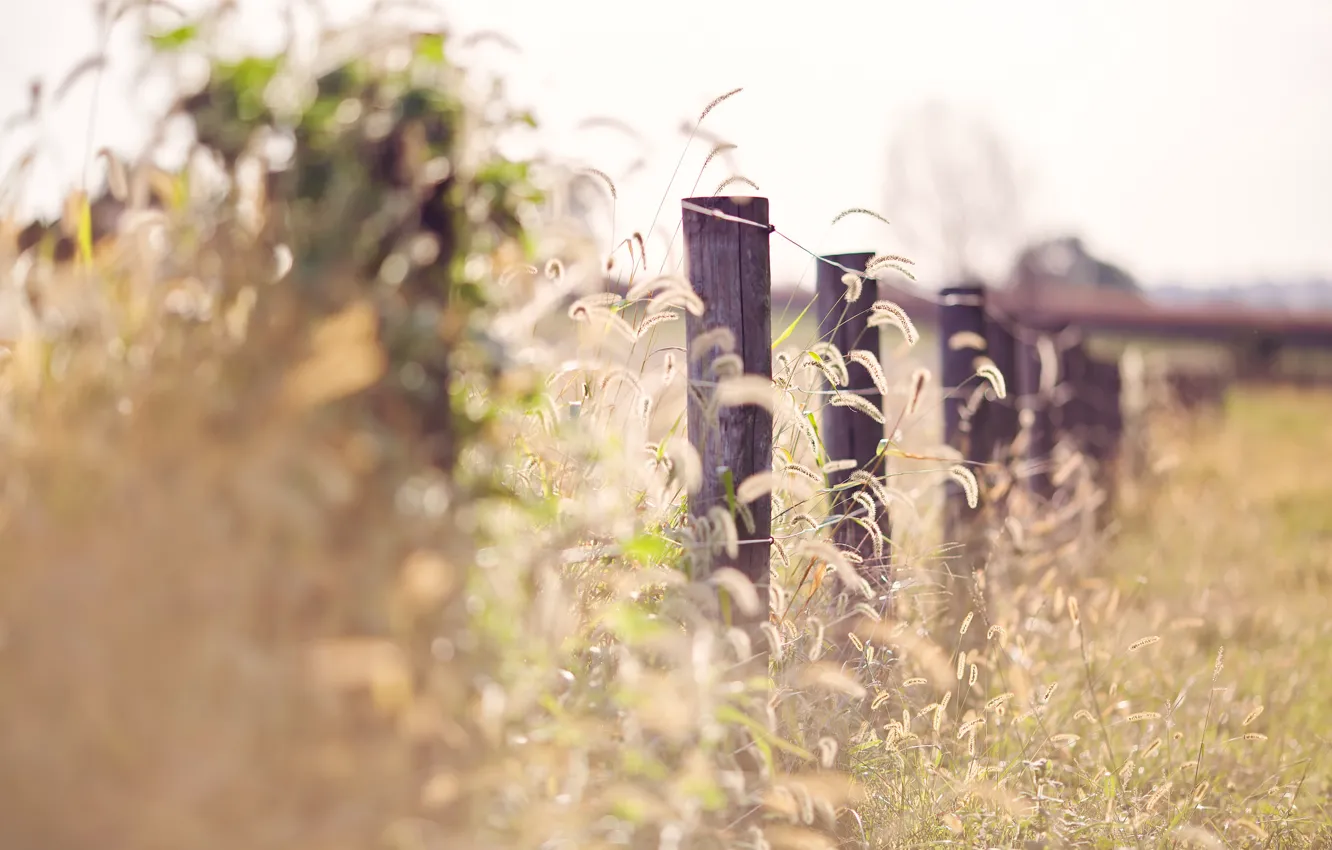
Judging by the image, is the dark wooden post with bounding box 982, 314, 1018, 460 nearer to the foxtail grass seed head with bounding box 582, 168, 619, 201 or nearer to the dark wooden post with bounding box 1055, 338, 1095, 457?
the dark wooden post with bounding box 1055, 338, 1095, 457

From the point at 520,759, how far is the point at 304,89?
1076mm

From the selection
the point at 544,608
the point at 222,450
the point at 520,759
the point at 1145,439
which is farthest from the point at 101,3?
the point at 1145,439

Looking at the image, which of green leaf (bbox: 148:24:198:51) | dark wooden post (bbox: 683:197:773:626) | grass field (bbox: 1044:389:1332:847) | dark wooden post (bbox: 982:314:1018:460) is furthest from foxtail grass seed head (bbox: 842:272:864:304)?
dark wooden post (bbox: 982:314:1018:460)

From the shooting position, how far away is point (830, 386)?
3607 mm

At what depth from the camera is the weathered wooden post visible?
173 inches

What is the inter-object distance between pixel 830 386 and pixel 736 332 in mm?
1150

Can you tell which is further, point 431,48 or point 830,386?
point 830,386

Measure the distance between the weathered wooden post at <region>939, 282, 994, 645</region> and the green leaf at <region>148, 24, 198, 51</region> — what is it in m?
3.08

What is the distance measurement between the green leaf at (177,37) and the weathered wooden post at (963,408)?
3.08 metres

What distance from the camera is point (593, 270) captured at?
199 cm

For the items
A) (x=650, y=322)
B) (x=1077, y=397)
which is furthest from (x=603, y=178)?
(x=1077, y=397)

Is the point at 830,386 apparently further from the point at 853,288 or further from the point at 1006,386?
the point at 1006,386

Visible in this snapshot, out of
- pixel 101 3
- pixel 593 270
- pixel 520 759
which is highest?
pixel 101 3

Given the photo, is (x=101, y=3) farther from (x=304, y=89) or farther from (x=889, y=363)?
(x=889, y=363)
